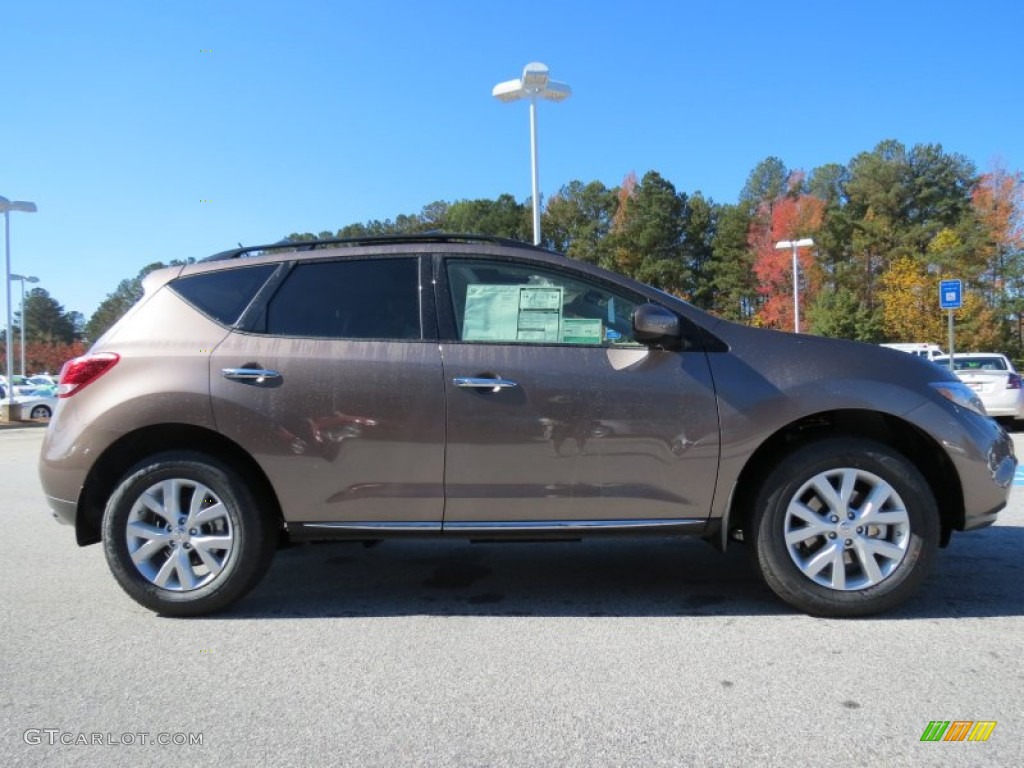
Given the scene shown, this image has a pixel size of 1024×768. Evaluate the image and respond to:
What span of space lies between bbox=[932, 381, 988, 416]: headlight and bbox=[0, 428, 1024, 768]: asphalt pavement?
1.01 m

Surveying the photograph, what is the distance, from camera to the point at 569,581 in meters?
4.21

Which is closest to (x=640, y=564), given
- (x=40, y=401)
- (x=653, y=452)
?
(x=653, y=452)

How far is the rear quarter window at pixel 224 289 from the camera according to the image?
376 centimetres

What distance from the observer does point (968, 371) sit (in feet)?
43.5

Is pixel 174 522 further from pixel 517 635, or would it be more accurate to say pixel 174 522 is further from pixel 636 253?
pixel 636 253

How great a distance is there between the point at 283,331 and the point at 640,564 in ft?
8.43

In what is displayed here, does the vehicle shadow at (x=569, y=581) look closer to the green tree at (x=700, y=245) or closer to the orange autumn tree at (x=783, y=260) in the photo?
the orange autumn tree at (x=783, y=260)

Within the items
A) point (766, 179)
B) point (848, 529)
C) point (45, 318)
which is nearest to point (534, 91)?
point (848, 529)

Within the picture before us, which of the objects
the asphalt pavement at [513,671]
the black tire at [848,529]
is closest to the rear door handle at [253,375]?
the asphalt pavement at [513,671]

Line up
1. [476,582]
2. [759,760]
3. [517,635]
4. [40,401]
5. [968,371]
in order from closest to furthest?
[759,760] → [517,635] → [476,582] → [968,371] → [40,401]

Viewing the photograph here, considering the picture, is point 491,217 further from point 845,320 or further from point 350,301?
point 350,301

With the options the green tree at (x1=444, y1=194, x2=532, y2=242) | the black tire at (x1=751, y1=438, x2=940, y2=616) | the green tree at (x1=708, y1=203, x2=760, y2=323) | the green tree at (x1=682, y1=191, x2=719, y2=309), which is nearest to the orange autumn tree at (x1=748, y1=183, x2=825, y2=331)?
the green tree at (x1=708, y1=203, x2=760, y2=323)

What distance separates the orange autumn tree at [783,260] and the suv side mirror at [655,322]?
47486 mm

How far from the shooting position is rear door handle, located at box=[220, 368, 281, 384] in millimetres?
3551
